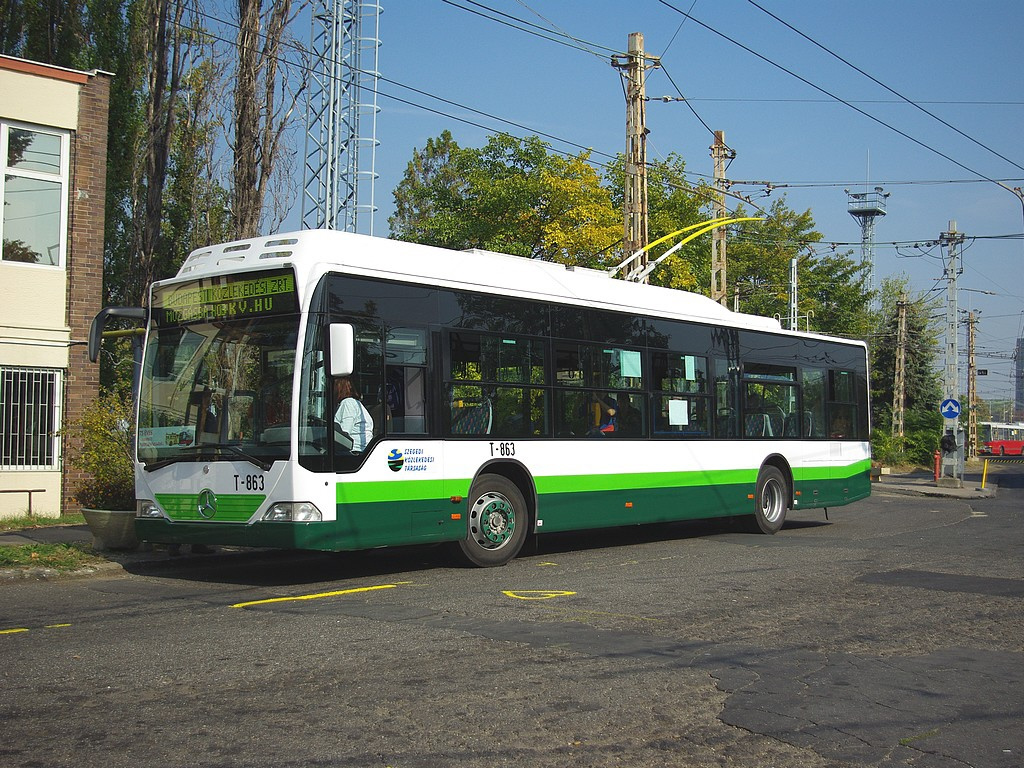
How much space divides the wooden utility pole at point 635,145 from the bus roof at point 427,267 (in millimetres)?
8708

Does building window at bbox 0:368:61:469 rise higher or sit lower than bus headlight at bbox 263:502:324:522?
higher

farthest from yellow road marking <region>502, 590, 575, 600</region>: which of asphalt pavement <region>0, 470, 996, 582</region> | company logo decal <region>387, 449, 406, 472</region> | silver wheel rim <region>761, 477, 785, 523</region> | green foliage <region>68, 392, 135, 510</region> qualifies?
silver wheel rim <region>761, 477, 785, 523</region>

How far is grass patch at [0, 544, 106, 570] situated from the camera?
11312 millimetres

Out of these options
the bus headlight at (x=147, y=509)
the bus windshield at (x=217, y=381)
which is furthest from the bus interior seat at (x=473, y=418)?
the bus headlight at (x=147, y=509)

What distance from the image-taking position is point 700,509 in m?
15.7

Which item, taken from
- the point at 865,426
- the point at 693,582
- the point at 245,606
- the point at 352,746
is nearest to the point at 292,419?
the point at 245,606

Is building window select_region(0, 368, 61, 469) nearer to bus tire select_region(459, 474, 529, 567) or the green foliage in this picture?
the green foliage

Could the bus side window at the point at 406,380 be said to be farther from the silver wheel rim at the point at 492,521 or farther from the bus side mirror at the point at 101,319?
the bus side mirror at the point at 101,319

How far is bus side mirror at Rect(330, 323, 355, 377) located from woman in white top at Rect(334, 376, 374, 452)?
33 centimetres

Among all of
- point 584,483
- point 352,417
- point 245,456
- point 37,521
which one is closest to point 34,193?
point 37,521

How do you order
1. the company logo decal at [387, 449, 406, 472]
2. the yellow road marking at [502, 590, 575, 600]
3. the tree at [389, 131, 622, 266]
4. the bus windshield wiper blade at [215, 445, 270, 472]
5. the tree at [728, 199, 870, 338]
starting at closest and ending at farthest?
the yellow road marking at [502, 590, 575, 600] → the bus windshield wiper blade at [215, 445, 270, 472] → the company logo decal at [387, 449, 406, 472] → the tree at [389, 131, 622, 266] → the tree at [728, 199, 870, 338]

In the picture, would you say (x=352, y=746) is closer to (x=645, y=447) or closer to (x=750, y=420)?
(x=645, y=447)

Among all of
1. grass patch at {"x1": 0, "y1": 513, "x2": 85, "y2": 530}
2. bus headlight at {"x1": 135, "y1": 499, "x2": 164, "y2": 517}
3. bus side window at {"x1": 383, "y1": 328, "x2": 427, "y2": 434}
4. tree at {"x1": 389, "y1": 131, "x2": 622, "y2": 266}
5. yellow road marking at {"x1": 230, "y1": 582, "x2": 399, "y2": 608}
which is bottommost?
yellow road marking at {"x1": 230, "y1": 582, "x2": 399, "y2": 608}

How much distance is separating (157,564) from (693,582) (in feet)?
19.1
